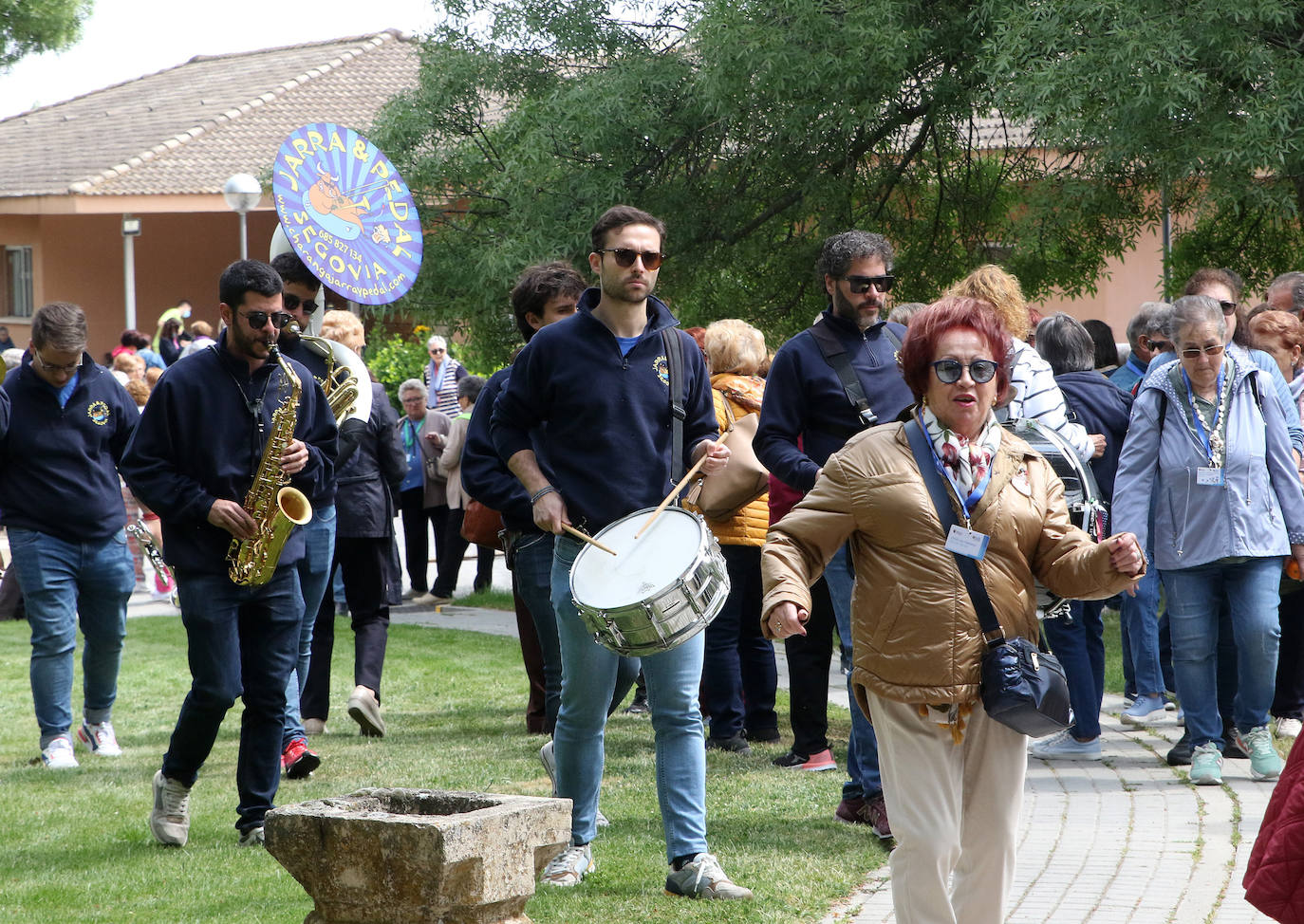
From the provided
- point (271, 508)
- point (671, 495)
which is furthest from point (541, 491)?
point (271, 508)

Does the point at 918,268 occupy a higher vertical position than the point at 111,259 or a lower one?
lower

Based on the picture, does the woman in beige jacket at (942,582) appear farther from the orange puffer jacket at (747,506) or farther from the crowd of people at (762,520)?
the orange puffer jacket at (747,506)

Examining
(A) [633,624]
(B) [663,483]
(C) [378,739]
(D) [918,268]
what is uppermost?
(D) [918,268]

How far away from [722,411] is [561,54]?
7.04 meters

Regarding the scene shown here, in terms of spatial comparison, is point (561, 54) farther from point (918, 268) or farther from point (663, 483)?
point (663, 483)

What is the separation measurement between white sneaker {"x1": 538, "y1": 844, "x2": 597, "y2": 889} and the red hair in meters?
2.09

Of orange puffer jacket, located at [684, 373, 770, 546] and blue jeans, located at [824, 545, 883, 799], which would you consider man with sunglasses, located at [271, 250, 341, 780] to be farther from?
blue jeans, located at [824, 545, 883, 799]

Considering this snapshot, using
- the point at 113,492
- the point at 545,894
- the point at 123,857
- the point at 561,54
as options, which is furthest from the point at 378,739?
the point at 561,54

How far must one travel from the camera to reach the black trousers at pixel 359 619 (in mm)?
8008

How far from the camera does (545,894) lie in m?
4.96

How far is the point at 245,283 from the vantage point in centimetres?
566

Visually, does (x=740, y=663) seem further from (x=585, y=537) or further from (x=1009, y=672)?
(x=1009, y=672)

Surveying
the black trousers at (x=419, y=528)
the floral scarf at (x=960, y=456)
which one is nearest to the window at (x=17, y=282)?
the black trousers at (x=419, y=528)

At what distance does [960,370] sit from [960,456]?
0.22m
